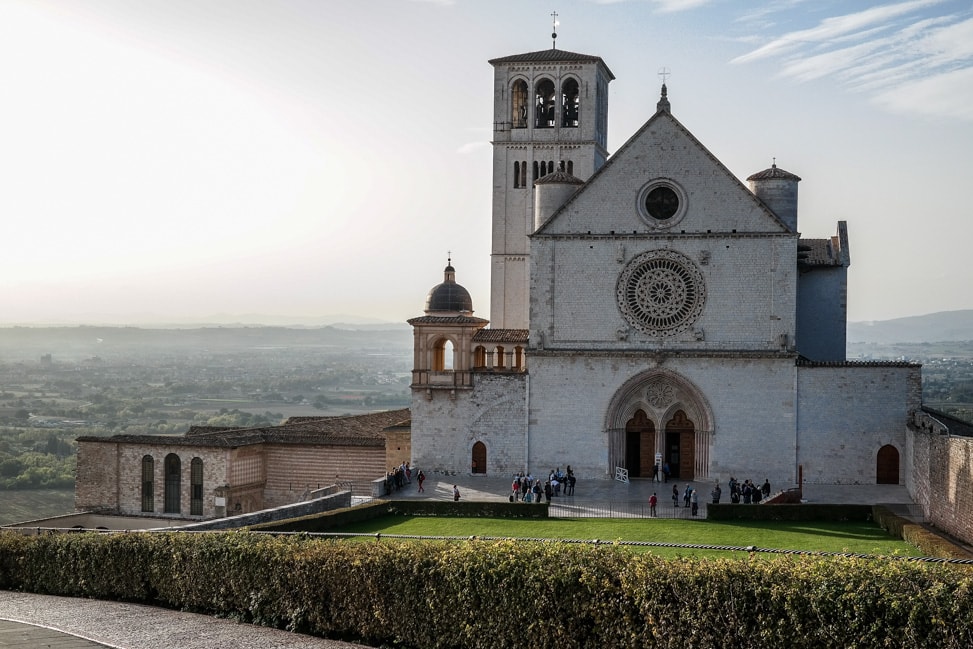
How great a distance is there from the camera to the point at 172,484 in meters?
47.1

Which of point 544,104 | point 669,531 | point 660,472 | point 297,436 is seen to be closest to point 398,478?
point 297,436

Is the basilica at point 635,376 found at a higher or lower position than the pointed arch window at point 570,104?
lower

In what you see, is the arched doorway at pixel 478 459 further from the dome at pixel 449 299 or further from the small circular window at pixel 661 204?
the small circular window at pixel 661 204

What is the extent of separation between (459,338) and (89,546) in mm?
22556

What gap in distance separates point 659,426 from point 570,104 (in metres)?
17.3

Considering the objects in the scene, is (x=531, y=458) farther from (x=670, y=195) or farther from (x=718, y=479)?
(x=670, y=195)

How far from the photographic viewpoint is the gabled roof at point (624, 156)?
147 feet

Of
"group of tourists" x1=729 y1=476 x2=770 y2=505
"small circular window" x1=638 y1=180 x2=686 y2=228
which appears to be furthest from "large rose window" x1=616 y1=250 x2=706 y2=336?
"group of tourists" x1=729 y1=476 x2=770 y2=505

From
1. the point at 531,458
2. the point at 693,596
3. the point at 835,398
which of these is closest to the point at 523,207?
the point at 531,458

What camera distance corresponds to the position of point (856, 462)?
4359cm

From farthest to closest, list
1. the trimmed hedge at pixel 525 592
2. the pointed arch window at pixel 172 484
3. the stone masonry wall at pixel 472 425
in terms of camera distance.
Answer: the pointed arch window at pixel 172 484 < the stone masonry wall at pixel 472 425 < the trimmed hedge at pixel 525 592

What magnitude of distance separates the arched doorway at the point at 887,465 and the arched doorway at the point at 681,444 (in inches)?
268

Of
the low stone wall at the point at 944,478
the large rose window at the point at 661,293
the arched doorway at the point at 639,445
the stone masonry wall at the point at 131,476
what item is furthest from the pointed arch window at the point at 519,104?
the low stone wall at the point at 944,478

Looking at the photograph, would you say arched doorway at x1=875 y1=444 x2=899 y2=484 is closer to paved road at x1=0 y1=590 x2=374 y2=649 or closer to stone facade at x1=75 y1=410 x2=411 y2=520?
stone facade at x1=75 y1=410 x2=411 y2=520
